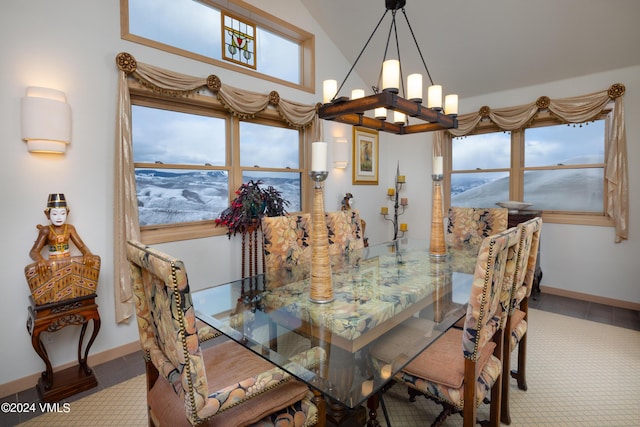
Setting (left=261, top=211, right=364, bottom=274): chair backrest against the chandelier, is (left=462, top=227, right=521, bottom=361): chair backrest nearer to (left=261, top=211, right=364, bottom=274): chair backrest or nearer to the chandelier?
the chandelier

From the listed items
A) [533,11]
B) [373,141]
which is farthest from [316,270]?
[373,141]

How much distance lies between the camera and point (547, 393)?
2.10 meters

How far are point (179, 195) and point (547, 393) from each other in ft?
10.8

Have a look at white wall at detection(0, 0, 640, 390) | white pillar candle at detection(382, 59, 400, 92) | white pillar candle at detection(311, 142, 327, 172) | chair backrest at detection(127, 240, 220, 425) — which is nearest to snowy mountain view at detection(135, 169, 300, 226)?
white wall at detection(0, 0, 640, 390)

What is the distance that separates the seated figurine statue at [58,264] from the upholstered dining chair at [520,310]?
262 cm

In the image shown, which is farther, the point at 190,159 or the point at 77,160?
the point at 190,159

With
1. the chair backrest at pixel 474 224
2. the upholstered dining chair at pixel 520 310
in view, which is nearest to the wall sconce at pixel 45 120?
the upholstered dining chair at pixel 520 310

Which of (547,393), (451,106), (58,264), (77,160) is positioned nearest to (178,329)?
(58,264)

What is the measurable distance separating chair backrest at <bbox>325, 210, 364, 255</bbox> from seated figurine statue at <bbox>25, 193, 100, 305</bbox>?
1.76 metres

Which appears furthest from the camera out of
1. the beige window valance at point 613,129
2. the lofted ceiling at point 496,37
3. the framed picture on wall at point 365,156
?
the framed picture on wall at point 365,156

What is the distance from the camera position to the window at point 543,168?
3.73 m

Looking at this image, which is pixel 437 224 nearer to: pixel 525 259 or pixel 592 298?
pixel 525 259

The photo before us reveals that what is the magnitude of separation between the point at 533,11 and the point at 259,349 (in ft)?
13.0

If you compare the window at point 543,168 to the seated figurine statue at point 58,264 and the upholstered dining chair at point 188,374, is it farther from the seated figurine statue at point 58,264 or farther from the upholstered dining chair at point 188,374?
the seated figurine statue at point 58,264
